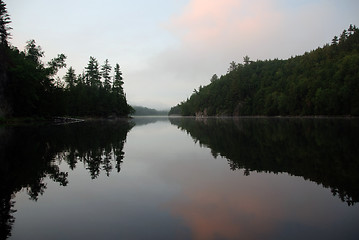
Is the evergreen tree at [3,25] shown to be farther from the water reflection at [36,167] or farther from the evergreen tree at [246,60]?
the evergreen tree at [246,60]

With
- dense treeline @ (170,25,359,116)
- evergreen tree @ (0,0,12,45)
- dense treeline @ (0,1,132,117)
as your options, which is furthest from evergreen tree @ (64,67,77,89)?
dense treeline @ (170,25,359,116)

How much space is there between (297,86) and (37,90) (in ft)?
302

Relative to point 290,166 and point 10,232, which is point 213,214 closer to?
point 10,232

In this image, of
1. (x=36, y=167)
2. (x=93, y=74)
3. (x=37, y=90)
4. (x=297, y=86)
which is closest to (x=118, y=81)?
(x=93, y=74)

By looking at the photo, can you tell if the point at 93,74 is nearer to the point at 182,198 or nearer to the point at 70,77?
the point at 70,77

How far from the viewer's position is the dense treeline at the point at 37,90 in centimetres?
5031

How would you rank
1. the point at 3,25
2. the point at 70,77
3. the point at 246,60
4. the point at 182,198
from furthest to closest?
the point at 246,60 → the point at 70,77 → the point at 3,25 → the point at 182,198

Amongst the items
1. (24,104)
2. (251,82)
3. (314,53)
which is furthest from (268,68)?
(24,104)

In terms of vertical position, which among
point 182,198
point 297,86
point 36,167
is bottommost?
point 182,198

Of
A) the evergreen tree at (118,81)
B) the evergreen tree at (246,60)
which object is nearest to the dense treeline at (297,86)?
the evergreen tree at (246,60)

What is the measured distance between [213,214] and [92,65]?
107 m

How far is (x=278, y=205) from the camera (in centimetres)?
733

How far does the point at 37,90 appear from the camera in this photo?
58.5 metres

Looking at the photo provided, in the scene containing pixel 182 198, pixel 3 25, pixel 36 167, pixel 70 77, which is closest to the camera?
pixel 182 198
